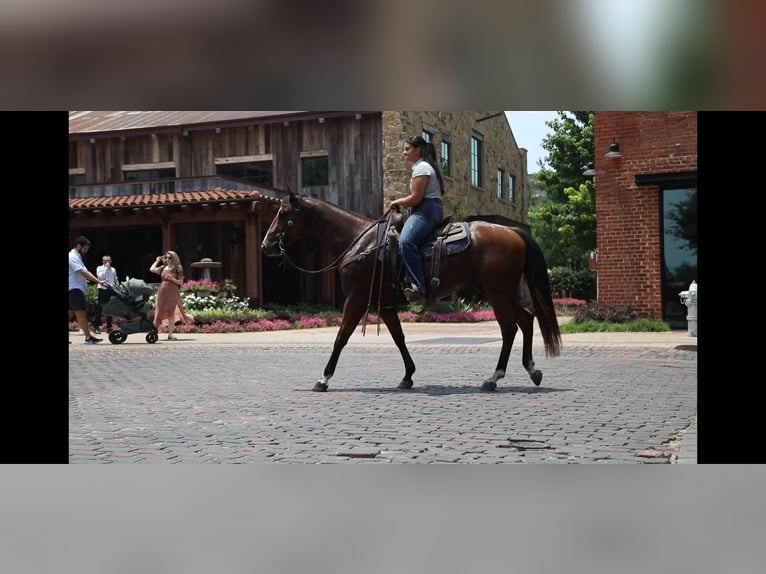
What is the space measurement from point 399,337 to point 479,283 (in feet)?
2.52

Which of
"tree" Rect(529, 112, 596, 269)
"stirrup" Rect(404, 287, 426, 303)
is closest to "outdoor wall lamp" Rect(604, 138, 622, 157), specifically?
"tree" Rect(529, 112, 596, 269)

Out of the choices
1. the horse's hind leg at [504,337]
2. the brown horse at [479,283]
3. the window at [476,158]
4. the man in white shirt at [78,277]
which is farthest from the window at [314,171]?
the horse's hind leg at [504,337]

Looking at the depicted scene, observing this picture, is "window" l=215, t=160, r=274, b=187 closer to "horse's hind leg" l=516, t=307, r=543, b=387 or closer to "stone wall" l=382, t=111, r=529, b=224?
"stone wall" l=382, t=111, r=529, b=224

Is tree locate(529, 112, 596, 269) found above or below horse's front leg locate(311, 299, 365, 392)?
above

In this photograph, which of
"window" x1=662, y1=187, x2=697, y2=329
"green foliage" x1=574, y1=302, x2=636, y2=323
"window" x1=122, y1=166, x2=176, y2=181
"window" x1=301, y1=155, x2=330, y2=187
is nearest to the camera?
"window" x1=662, y1=187, x2=697, y2=329

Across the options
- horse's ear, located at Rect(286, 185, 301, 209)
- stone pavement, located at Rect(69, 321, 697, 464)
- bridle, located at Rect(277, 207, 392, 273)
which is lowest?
stone pavement, located at Rect(69, 321, 697, 464)

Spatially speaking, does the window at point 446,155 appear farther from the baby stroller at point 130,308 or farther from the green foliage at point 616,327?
the baby stroller at point 130,308

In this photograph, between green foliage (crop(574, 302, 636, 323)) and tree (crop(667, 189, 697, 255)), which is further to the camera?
green foliage (crop(574, 302, 636, 323))

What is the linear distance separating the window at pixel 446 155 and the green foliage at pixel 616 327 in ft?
5.38

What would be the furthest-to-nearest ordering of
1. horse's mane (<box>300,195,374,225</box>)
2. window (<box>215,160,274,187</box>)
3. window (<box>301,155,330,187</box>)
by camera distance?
window (<box>301,155,330,187</box>) < window (<box>215,160,274,187</box>) < horse's mane (<box>300,195,374,225</box>)

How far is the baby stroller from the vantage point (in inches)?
284

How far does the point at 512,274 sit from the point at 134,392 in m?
3.09

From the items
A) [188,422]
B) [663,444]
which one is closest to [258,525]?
[188,422]
